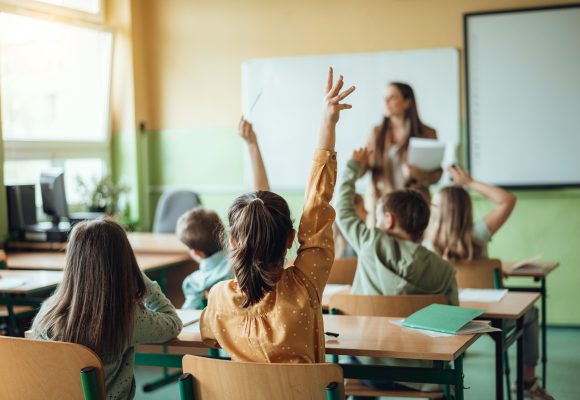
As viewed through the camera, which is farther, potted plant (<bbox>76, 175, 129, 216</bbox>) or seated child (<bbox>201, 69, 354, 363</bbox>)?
potted plant (<bbox>76, 175, 129, 216</bbox>)

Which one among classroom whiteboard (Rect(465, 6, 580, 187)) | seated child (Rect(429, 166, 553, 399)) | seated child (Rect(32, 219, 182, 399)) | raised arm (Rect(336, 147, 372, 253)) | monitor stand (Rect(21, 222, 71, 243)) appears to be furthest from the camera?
classroom whiteboard (Rect(465, 6, 580, 187))

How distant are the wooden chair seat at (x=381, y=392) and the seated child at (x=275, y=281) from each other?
0.63 meters

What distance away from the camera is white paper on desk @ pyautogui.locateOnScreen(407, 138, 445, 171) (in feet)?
14.5

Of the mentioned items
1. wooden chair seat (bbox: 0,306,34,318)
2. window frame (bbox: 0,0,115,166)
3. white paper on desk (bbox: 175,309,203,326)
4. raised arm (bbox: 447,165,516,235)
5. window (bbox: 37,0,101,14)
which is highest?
window (bbox: 37,0,101,14)

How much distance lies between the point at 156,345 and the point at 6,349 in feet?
1.76

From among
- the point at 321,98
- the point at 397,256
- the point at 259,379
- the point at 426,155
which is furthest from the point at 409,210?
the point at 321,98

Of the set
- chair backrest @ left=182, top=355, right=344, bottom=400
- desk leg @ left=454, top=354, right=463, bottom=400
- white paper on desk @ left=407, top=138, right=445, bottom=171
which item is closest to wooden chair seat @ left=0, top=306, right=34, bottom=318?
white paper on desk @ left=407, top=138, right=445, bottom=171

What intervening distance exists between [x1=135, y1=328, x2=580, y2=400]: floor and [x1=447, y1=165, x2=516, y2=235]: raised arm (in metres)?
0.89

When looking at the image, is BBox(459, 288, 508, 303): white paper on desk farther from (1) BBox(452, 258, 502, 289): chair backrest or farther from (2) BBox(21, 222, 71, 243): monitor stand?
(2) BBox(21, 222, 71, 243): monitor stand

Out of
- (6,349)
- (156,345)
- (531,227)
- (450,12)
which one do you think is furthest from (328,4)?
(6,349)

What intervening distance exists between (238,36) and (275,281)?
14.5 feet

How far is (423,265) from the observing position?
2.81 meters

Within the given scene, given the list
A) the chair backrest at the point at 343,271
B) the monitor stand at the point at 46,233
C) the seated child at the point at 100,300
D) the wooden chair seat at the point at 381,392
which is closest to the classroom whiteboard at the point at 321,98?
the monitor stand at the point at 46,233

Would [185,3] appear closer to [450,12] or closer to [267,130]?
[267,130]
